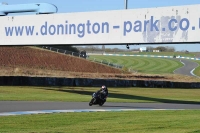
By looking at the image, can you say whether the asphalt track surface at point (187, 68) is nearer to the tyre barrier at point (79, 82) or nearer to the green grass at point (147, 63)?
the green grass at point (147, 63)

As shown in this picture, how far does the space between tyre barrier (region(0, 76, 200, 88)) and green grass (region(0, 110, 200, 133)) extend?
63.7ft

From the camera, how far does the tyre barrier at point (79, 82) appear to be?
37959 mm

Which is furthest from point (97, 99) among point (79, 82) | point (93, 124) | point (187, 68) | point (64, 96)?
point (187, 68)

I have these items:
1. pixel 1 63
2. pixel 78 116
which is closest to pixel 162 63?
pixel 1 63

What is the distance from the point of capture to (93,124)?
15.9 meters

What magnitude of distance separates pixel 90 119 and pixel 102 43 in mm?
9471

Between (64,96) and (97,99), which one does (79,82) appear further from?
(97,99)

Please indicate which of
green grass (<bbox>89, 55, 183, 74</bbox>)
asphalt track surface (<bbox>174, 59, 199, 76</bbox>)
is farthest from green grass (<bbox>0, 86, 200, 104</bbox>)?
green grass (<bbox>89, 55, 183, 74</bbox>)

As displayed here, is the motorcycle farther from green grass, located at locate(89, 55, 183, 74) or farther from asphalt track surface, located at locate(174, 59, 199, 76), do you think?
green grass, located at locate(89, 55, 183, 74)

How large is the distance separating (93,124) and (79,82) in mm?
27881

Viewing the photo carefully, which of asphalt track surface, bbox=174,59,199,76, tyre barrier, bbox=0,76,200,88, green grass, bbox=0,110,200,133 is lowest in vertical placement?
green grass, bbox=0,110,200,133

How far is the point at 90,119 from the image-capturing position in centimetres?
1744

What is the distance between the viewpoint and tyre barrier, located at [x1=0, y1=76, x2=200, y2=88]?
125ft

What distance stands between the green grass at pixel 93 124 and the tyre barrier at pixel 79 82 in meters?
19.4
